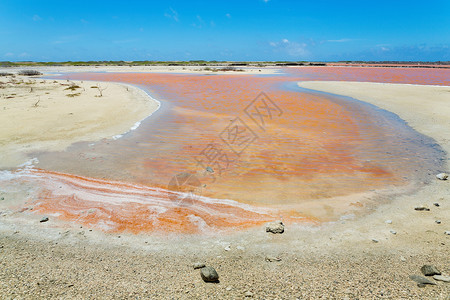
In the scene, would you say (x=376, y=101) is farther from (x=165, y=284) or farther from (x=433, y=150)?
A: (x=165, y=284)

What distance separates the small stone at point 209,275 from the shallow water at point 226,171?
1234 mm

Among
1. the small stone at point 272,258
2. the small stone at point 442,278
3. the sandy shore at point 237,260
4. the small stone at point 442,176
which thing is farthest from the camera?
the small stone at point 442,176

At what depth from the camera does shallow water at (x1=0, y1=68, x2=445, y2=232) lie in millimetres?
4965

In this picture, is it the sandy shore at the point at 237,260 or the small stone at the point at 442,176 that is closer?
the sandy shore at the point at 237,260

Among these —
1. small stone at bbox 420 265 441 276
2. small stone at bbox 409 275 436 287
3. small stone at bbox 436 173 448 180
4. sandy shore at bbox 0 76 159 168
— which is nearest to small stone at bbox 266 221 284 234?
small stone at bbox 409 275 436 287

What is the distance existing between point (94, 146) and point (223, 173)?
4.73m

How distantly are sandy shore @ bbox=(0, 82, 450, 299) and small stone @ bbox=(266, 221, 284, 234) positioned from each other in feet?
0.31

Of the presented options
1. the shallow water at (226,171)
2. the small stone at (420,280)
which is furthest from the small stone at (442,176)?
the small stone at (420,280)

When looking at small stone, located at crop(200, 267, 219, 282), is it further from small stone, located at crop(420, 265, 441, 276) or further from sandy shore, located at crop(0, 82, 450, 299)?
small stone, located at crop(420, 265, 441, 276)

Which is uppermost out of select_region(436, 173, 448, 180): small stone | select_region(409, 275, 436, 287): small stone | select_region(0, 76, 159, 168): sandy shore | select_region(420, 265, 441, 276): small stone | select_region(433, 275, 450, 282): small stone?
select_region(0, 76, 159, 168): sandy shore

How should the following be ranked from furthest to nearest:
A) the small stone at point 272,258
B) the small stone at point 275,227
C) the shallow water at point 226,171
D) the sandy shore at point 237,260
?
the shallow water at point 226,171 < the small stone at point 275,227 < the small stone at point 272,258 < the sandy shore at point 237,260

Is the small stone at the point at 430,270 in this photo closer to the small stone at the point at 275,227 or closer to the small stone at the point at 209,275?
the small stone at the point at 275,227

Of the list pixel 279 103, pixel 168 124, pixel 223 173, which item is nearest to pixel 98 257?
pixel 223 173

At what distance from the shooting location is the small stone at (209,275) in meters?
3.19
